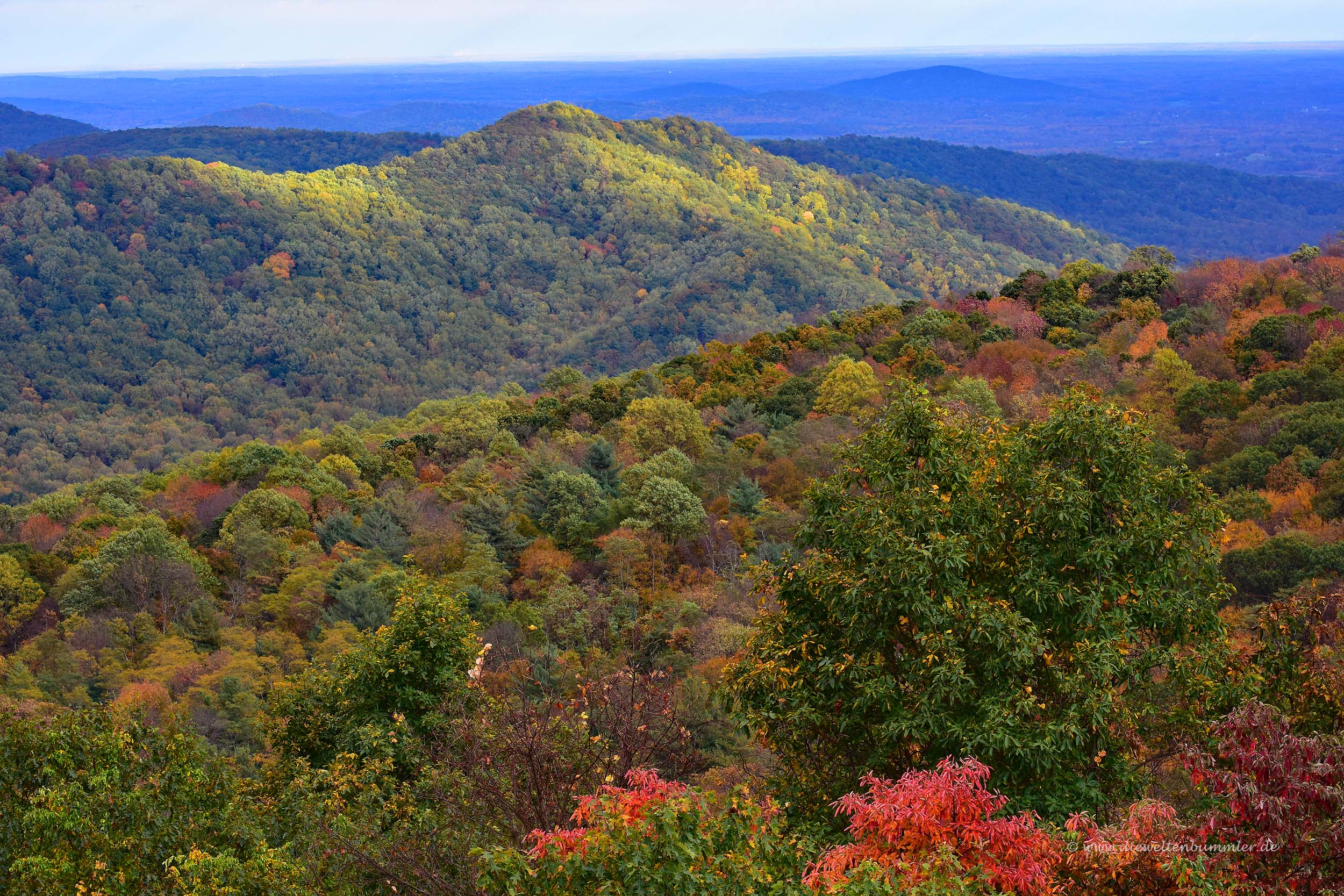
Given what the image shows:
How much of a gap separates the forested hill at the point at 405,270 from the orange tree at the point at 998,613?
10182cm

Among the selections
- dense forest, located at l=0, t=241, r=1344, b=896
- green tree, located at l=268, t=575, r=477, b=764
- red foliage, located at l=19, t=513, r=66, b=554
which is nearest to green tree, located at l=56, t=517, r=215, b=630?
dense forest, located at l=0, t=241, r=1344, b=896

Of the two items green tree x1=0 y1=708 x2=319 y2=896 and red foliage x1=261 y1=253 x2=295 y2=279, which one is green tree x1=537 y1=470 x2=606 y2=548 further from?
red foliage x1=261 y1=253 x2=295 y2=279

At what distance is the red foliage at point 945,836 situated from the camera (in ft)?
21.0

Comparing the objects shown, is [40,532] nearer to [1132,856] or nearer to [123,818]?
[123,818]

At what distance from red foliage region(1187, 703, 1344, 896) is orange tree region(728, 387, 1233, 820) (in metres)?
1.32

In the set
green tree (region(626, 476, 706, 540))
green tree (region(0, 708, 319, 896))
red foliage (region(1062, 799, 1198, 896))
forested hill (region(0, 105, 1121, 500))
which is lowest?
forested hill (region(0, 105, 1121, 500))

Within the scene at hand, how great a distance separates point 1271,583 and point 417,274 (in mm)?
143010

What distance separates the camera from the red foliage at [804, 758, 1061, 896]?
6406 millimetres

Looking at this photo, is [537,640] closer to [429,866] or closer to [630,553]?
[630,553]

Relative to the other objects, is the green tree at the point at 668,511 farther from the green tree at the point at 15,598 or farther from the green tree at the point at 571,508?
the green tree at the point at 15,598

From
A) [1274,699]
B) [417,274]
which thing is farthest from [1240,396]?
[417,274]

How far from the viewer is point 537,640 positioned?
2612 centimetres

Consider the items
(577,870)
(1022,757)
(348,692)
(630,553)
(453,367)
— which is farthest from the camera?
(453,367)

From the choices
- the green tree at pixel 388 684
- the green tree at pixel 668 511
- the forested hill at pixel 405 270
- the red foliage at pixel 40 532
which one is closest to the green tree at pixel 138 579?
the red foliage at pixel 40 532
